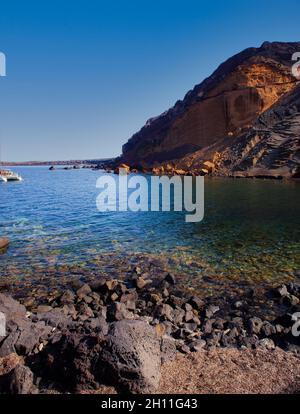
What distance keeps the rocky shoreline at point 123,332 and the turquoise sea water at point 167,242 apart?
6.77ft

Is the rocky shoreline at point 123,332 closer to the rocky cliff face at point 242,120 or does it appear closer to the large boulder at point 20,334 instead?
the large boulder at point 20,334

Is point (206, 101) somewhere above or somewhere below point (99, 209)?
above

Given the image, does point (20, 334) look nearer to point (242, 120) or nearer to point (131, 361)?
point (131, 361)

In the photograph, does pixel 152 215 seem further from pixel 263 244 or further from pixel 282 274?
pixel 282 274

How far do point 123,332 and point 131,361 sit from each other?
0.56m

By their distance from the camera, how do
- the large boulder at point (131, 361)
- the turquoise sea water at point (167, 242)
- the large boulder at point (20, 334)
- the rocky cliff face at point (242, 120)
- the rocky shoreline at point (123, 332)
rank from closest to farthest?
the large boulder at point (131, 361) → the rocky shoreline at point (123, 332) → the large boulder at point (20, 334) → the turquoise sea water at point (167, 242) → the rocky cliff face at point (242, 120)

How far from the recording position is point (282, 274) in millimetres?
13016

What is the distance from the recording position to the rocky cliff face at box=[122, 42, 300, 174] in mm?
62906

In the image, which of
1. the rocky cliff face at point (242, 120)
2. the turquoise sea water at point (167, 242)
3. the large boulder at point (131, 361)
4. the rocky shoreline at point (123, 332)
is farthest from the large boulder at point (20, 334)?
the rocky cliff face at point (242, 120)

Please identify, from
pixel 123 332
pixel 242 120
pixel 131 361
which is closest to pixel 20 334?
pixel 123 332

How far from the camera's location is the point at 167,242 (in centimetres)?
1888

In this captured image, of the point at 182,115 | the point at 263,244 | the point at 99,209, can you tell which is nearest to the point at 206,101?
the point at 182,115

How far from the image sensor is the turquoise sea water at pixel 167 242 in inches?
554
